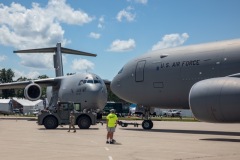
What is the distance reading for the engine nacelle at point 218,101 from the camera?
1638 cm

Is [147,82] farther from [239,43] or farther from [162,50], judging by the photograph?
[239,43]

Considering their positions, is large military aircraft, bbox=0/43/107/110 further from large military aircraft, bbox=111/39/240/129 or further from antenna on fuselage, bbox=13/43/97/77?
large military aircraft, bbox=111/39/240/129

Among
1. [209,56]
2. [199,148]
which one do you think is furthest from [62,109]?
[199,148]

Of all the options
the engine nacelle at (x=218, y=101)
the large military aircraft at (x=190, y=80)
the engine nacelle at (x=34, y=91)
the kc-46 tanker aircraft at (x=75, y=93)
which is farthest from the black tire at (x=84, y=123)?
the engine nacelle at (x=34, y=91)

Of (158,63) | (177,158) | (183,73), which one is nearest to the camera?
(177,158)

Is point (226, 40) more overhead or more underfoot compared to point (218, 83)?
more overhead

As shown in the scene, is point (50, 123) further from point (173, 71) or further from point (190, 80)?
point (190, 80)

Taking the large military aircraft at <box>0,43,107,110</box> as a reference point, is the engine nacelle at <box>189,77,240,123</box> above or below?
below

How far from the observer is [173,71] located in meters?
22.4

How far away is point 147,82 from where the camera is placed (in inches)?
929

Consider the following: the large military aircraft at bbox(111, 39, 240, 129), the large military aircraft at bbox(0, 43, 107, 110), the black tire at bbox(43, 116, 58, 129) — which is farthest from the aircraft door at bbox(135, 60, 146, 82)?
the large military aircraft at bbox(0, 43, 107, 110)

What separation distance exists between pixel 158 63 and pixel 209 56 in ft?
11.4

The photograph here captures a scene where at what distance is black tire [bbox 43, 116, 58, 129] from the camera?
86.7 ft

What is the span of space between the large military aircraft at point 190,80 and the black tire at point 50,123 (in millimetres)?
4658
